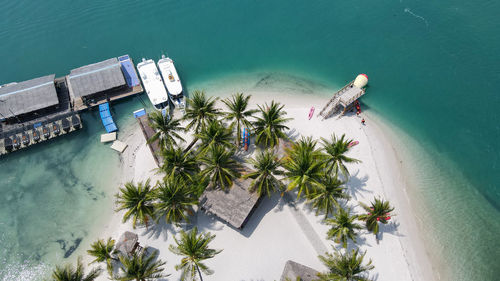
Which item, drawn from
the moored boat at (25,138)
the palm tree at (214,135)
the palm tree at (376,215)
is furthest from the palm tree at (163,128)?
the palm tree at (376,215)

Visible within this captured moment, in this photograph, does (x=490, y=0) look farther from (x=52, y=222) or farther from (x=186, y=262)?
(x=52, y=222)

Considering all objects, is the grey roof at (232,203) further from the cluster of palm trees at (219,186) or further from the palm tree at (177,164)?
the palm tree at (177,164)

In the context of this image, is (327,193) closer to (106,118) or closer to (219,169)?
(219,169)

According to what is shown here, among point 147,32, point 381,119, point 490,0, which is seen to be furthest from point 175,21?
point 490,0

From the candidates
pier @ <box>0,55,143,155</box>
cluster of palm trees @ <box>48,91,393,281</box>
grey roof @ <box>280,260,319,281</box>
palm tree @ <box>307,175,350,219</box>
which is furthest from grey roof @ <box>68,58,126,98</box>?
grey roof @ <box>280,260,319,281</box>

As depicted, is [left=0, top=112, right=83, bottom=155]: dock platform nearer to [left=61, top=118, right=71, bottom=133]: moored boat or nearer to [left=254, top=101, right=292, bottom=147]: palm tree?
[left=61, top=118, right=71, bottom=133]: moored boat
